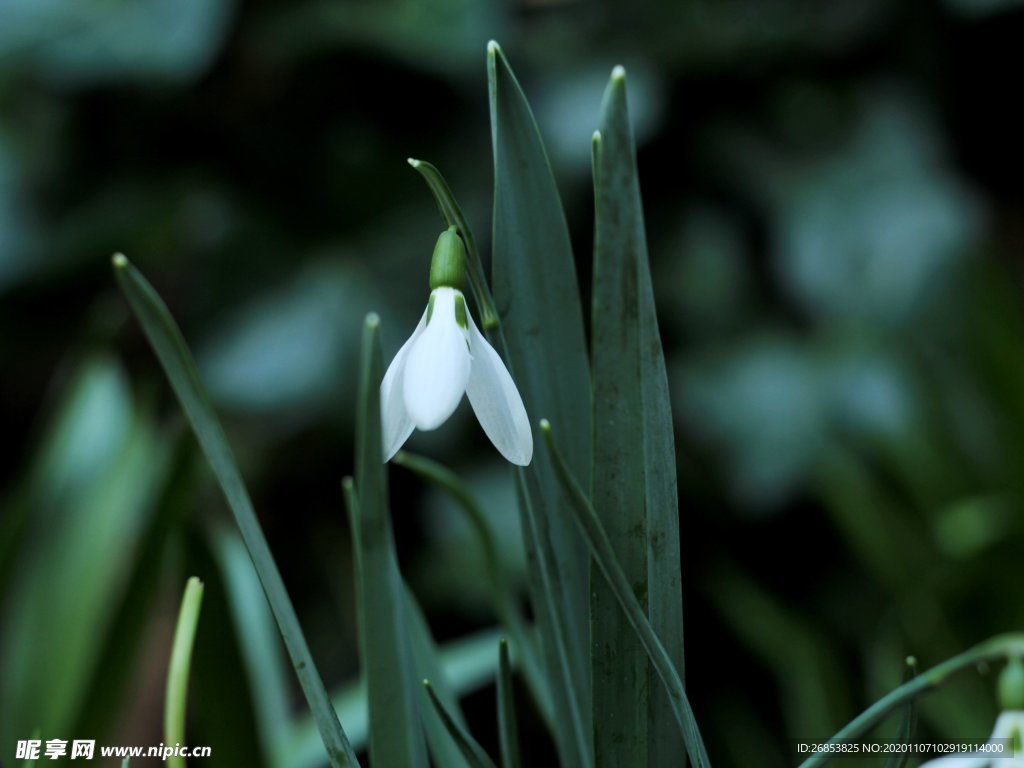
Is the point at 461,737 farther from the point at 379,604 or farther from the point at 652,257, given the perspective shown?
the point at 652,257

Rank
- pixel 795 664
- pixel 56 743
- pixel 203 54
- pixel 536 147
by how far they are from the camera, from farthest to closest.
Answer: pixel 203 54 → pixel 795 664 → pixel 56 743 → pixel 536 147

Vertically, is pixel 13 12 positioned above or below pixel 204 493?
above

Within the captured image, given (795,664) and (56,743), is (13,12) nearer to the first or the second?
(56,743)

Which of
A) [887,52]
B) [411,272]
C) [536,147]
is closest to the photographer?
[536,147]

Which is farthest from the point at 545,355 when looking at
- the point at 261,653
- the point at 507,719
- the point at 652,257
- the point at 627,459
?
the point at 652,257

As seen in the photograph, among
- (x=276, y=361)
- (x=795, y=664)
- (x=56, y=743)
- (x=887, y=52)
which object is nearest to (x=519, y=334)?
(x=56, y=743)
